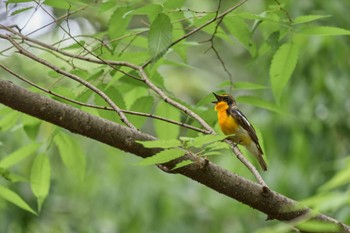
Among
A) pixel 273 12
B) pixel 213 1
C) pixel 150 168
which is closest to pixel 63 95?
pixel 273 12

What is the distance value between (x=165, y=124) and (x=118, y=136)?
0.72m

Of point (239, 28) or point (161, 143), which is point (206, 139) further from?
point (239, 28)

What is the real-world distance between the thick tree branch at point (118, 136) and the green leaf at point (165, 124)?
25.8 inches

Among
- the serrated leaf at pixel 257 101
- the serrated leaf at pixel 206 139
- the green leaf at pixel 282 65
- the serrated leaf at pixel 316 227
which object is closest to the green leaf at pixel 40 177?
the serrated leaf at pixel 257 101

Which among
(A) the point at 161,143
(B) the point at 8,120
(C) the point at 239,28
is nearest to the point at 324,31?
(C) the point at 239,28

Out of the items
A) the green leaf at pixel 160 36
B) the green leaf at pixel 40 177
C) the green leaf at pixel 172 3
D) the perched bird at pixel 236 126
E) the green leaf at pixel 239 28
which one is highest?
the perched bird at pixel 236 126

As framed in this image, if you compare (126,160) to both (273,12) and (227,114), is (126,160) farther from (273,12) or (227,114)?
(273,12)

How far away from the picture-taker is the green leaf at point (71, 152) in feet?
9.07

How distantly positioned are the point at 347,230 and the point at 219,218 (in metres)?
5.40

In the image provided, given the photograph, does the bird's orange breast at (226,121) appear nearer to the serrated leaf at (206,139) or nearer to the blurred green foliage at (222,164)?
the blurred green foliage at (222,164)

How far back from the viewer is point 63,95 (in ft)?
8.04

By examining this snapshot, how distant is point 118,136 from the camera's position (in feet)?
6.79

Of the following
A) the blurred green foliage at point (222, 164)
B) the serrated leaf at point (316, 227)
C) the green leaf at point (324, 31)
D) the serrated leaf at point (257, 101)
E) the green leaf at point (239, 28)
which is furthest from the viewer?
the blurred green foliage at point (222, 164)

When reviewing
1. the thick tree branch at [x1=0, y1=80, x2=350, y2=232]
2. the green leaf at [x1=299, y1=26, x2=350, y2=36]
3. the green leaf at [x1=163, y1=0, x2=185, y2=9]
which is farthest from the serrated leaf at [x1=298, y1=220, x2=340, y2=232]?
the green leaf at [x1=299, y1=26, x2=350, y2=36]
